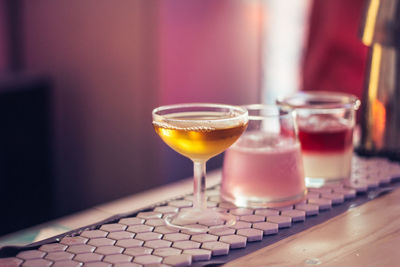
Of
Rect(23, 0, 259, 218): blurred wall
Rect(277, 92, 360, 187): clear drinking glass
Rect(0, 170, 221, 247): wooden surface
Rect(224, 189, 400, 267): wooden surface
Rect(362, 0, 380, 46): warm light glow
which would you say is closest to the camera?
Rect(224, 189, 400, 267): wooden surface

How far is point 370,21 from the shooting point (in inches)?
50.6

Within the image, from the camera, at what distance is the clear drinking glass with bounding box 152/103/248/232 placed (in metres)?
0.88

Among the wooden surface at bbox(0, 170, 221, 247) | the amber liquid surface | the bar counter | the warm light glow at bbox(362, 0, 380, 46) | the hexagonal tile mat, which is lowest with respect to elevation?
the wooden surface at bbox(0, 170, 221, 247)

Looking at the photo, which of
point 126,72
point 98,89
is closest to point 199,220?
point 126,72

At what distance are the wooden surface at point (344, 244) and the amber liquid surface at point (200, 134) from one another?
6.9 inches

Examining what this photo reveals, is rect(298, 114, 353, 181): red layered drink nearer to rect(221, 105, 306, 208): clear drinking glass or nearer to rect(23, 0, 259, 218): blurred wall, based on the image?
rect(221, 105, 306, 208): clear drinking glass

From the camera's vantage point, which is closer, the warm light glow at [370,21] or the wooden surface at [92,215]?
the wooden surface at [92,215]

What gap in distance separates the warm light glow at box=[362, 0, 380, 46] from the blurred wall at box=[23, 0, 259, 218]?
1.20 metres

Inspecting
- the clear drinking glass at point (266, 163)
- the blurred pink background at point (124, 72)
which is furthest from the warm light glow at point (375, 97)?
the blurred pink background at point (124, 72)

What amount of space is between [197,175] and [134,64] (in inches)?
64.6

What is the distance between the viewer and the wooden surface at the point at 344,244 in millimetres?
786

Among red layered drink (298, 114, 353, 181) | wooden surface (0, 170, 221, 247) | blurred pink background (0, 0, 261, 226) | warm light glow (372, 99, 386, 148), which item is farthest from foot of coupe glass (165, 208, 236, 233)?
blurred pink background (0, 0, 261, 226)

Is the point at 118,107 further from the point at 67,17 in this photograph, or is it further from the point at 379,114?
the point at 379,114

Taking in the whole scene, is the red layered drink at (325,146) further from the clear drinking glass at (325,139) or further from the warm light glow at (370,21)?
the warm light glow at (370,21)
